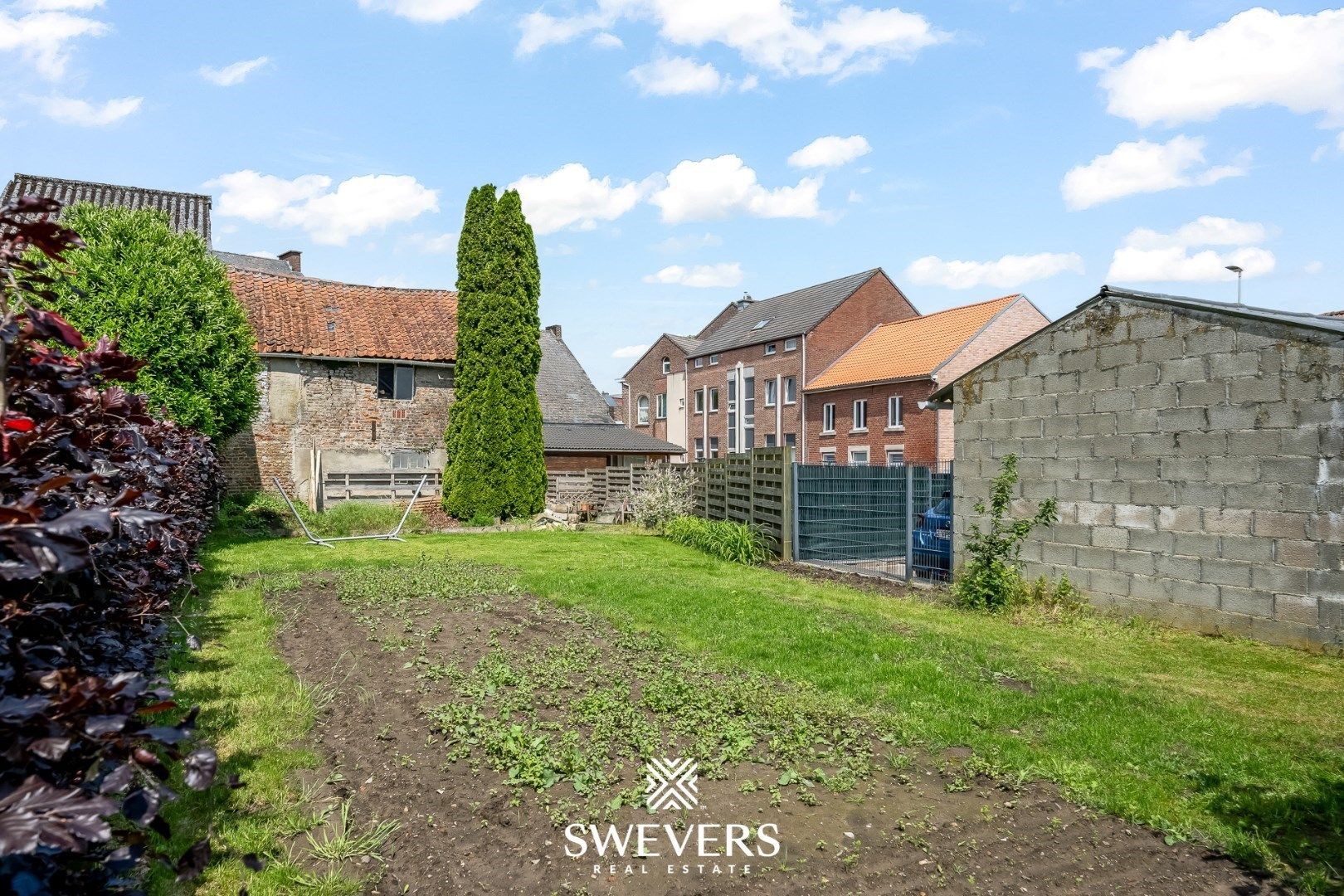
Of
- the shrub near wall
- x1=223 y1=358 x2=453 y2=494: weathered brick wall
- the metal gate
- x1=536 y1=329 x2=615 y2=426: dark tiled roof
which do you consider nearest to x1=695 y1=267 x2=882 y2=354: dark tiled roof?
x1=536 y1=329 x2=615 y2=426: dark tiled roof

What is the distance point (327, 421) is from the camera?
25812mm

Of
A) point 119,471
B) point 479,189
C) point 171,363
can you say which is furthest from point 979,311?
point 119,471

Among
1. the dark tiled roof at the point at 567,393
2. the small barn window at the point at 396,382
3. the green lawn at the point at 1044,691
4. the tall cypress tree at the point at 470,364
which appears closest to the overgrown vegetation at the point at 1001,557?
the green lawn at the point at 1044,691

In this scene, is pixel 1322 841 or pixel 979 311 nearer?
pixel 1322 841

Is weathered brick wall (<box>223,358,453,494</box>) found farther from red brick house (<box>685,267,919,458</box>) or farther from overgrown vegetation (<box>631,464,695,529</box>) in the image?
red brick house (<box>685,267,919,458</box>)

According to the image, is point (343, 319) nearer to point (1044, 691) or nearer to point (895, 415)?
point (895, 415)

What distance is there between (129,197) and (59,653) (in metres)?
32.4

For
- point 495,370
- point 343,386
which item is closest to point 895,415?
point 495,370

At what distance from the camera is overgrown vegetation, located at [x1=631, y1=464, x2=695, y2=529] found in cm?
2103

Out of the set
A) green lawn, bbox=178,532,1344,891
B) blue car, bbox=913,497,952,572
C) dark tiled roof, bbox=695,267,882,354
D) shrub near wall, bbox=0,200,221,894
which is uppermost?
dark tiled roof, bbox=695,267,882,354

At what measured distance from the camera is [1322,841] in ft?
14.5

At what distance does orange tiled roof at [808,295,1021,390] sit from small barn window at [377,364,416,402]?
19478 mm

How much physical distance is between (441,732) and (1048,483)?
333 inches

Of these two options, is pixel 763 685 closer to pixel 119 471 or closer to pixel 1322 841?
pixel 1322 841
